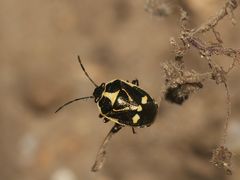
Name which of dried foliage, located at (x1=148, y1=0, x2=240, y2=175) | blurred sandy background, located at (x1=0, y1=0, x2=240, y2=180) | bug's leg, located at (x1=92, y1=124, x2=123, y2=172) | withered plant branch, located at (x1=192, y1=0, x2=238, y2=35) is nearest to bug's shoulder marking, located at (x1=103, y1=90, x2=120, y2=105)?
bug's leg, located at (x1=92, y1=124, x2=123, y2=172)

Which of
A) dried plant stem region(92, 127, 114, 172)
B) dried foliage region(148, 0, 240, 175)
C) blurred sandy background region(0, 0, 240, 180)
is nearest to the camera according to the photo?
dried foliage region(148, 0, 240, 175)

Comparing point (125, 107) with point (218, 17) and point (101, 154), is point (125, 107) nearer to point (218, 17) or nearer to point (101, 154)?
point (101, 154)

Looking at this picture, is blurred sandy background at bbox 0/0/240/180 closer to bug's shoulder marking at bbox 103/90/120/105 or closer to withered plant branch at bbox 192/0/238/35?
bug's shoulder marking at bbox 103/90/120/105

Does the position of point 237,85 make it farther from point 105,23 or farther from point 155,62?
point 105,23

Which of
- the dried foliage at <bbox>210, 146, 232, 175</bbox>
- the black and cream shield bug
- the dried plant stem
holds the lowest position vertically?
the dried plant stem

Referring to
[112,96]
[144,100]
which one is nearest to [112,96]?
[112,96]

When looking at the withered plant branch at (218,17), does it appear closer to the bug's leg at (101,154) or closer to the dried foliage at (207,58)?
the dried foliage at (207,58)

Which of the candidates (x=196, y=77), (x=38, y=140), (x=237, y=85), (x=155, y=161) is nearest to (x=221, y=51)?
(x=196, y=77)
